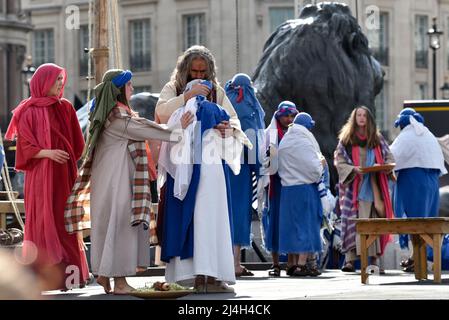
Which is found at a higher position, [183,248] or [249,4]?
[249,4]

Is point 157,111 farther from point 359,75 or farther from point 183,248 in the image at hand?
point 359,75

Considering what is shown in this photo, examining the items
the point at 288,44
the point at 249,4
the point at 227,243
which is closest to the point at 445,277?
the point at 227,243

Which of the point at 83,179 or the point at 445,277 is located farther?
the point at 445,277

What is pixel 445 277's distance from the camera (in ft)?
54.2

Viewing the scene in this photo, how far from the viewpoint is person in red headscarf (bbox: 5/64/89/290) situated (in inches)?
541

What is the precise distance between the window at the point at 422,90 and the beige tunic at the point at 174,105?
56655mm

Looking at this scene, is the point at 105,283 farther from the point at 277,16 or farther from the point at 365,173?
the point at 277,16

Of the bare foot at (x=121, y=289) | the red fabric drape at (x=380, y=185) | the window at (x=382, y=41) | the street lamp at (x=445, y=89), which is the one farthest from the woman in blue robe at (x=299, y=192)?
the window at (x=382, y=41)

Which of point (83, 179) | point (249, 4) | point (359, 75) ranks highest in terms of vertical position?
point (249, 4)

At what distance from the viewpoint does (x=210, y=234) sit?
13258 mm

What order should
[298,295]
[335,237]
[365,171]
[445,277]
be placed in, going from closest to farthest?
[298,295]
[445,277]
[365,171]
[335,237]

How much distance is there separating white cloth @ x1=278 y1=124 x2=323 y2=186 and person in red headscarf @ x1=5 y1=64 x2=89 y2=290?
3.81 meters

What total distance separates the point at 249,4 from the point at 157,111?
52943 millimetres

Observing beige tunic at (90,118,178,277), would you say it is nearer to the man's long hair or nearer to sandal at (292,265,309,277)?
the man's long hair
